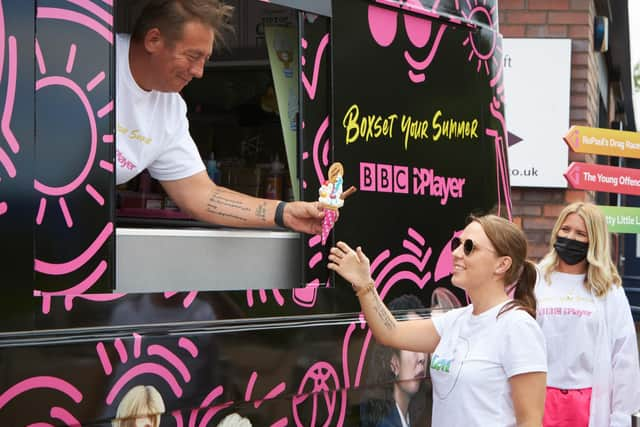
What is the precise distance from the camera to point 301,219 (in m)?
3.43

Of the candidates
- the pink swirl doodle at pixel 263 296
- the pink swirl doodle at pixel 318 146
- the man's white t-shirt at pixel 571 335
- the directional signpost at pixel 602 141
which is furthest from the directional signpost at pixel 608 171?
the pink swirl doodle at pixel 263 296

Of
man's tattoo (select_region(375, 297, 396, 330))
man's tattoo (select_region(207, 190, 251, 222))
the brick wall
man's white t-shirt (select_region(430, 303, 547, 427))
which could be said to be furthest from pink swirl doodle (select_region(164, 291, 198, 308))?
the brick wall

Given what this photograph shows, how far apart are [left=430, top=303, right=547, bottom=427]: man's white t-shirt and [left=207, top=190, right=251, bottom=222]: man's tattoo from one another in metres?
0.86

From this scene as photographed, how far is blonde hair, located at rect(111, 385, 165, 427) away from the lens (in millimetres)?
2730

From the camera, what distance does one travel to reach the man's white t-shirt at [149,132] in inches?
124

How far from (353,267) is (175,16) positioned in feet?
3.20

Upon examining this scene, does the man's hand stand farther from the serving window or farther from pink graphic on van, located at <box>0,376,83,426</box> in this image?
pink graphic on van, located at <box>0,376,83,426</box>

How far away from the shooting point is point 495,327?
9.75ft

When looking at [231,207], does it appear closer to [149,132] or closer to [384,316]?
[149,132]

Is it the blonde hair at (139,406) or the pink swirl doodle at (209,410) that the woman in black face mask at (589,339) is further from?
the blonde hair at (139,406)

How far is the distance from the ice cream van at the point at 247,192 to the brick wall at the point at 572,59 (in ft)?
14.9

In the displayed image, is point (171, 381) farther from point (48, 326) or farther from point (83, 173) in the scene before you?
point (83, 173)

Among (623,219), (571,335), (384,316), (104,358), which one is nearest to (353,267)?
(384,316)

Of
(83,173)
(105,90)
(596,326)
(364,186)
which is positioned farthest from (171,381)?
(596,326)
